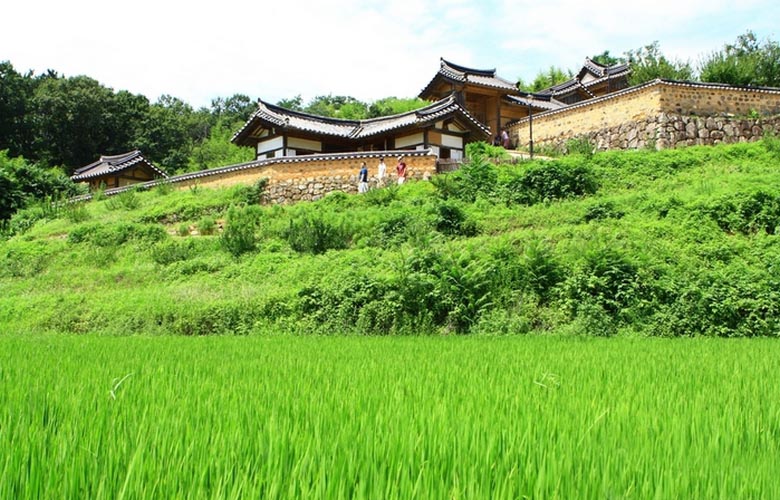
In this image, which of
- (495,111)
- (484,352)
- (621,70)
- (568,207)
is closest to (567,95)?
(621,70)

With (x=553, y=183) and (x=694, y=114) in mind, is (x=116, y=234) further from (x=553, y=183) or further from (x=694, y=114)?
(x=694, y=114)

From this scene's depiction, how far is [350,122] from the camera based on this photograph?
2628 cm

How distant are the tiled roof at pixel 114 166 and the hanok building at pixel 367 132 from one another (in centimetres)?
808

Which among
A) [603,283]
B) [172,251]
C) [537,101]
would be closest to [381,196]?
[172,251]

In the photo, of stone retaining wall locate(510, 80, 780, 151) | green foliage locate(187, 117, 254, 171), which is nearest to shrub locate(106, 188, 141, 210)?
green foliage locate(187, 117, 254, 171)

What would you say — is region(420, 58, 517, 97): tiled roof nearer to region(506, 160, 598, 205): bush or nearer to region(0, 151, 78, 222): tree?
region(506, 160, 598, 205): bush

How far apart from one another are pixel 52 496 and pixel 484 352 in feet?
14.6

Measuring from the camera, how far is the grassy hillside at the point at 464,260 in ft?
29.1

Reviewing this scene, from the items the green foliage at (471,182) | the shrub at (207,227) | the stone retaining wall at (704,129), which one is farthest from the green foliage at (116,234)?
the stone retaining wall at (704,129)

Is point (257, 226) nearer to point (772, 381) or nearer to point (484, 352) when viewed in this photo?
point (484, 352)

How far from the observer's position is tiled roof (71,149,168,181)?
97.1ft

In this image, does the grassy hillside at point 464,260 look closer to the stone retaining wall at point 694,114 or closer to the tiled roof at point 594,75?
the stone retaining wall at point 694,114

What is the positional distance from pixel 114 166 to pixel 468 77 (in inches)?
770

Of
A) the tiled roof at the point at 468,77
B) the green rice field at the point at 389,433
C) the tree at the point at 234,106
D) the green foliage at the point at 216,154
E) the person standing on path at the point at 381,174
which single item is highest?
the tree at the point at 234,106
